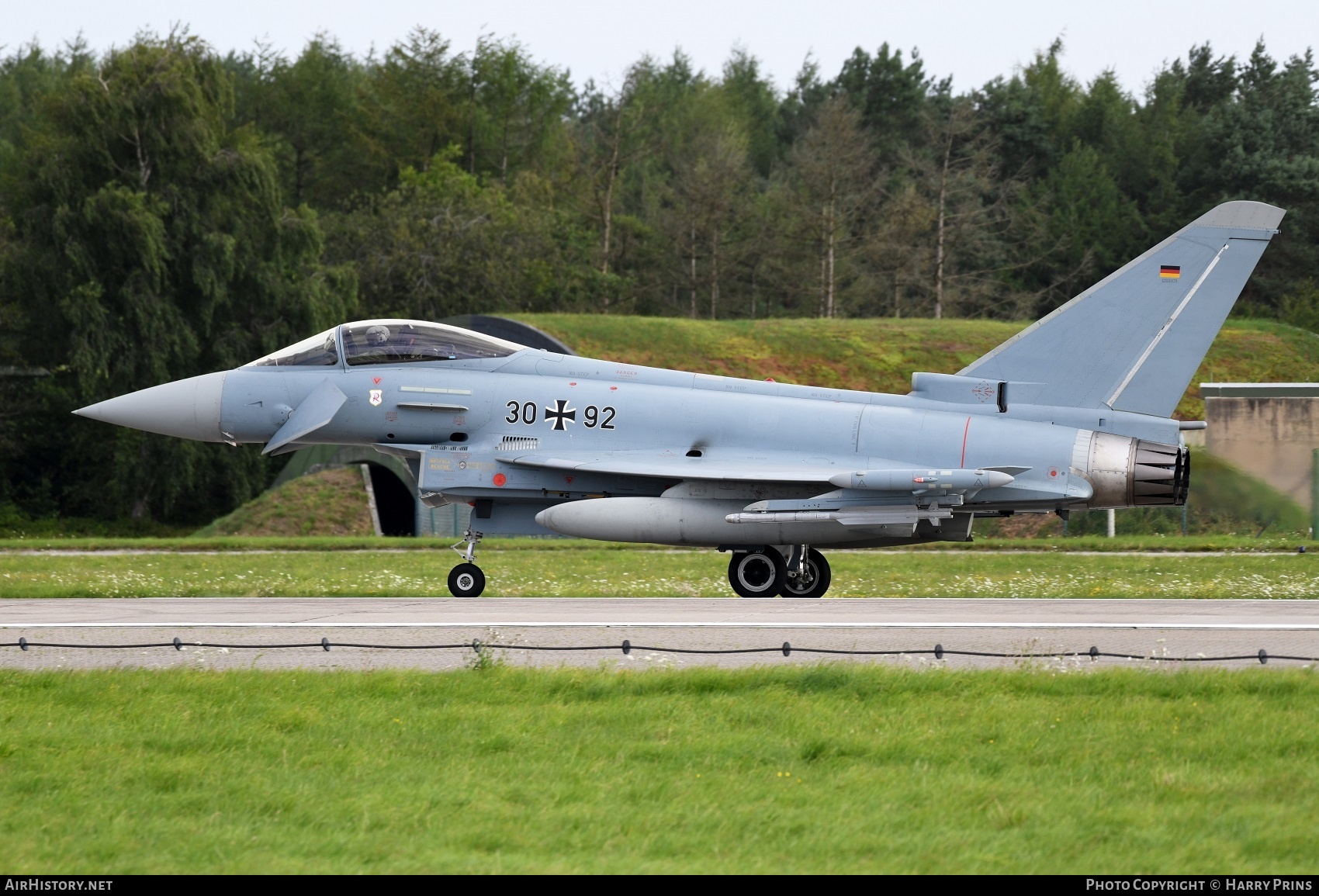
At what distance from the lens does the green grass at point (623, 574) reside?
16.8 m

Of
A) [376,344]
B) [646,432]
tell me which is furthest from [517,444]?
[376,344]

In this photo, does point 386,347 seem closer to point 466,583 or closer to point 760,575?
point 466,583

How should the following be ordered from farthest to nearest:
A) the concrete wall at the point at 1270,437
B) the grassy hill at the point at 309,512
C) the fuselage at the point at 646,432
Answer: the grassy hill at the point at 309,512, the concrete wall at the point at 1270,437, the fuselage at the point at 646,432

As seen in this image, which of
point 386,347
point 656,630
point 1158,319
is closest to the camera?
point 656,630

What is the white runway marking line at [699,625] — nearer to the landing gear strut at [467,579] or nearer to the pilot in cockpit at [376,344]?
the landing gear strut at [467,579]

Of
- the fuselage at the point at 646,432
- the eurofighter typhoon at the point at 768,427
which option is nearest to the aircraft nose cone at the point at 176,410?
the eurofighter typhoon at the point at 768,427

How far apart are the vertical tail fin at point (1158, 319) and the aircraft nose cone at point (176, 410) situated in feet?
30.1

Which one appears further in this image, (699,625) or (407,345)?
(407,345)

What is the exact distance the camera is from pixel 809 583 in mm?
15742

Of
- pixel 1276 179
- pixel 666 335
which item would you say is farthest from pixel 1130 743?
pixel 1276 179

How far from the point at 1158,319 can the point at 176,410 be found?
11028mm

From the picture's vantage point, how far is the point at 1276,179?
60.4m

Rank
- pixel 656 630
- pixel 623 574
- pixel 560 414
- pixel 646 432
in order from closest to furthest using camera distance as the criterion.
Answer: pixel 656 630, pixel 646 432, pixel 560 414, pixel 623 574

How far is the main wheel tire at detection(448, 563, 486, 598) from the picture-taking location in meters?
15.8
